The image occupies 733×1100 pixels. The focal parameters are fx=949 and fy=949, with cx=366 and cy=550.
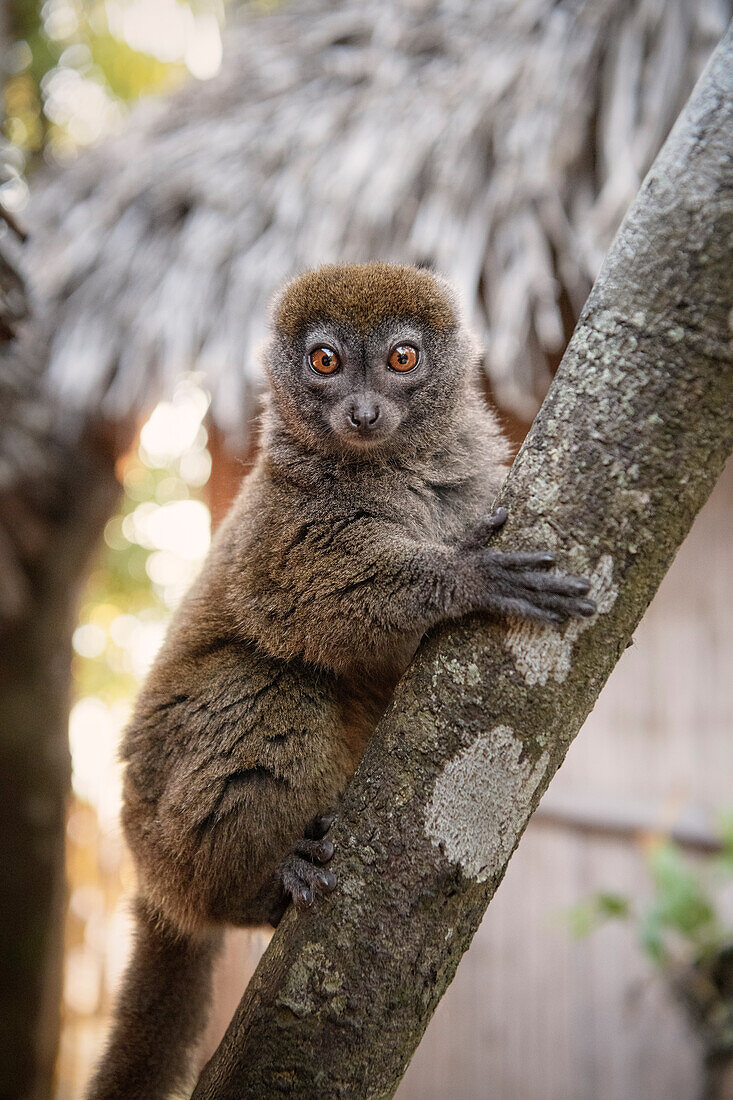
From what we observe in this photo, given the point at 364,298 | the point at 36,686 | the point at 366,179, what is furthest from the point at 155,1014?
the point at 36,686

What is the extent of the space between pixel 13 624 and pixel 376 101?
3891 millimetres

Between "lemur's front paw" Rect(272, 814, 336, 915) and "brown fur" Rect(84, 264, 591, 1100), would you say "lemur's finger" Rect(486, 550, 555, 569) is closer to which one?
"brown fur" Rect(84, 264, 591, 1100)

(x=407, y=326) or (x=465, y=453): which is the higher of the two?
(x=407, y=326)

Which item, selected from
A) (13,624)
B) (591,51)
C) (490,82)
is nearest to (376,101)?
(490,82)

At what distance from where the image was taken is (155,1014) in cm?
250

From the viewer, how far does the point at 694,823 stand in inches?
197

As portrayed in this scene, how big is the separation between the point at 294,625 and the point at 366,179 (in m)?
3.23

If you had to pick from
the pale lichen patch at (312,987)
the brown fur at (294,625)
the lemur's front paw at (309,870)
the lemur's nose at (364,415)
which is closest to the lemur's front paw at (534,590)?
the brown fur at (294,625)

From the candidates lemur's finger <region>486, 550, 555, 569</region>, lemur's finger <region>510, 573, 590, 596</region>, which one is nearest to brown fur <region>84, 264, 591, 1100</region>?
lemur's finger <region>486, 550, 555, 569</region>

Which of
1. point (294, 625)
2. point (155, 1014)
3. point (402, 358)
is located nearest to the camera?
point (294, 625)

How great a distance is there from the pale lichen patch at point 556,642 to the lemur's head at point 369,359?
97cm

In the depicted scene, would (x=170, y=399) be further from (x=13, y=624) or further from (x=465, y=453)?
(x=465, y=453)

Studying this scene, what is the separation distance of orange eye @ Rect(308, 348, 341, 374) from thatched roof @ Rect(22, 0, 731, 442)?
→ 0.93 m

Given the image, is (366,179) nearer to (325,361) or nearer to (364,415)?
(325,361)
